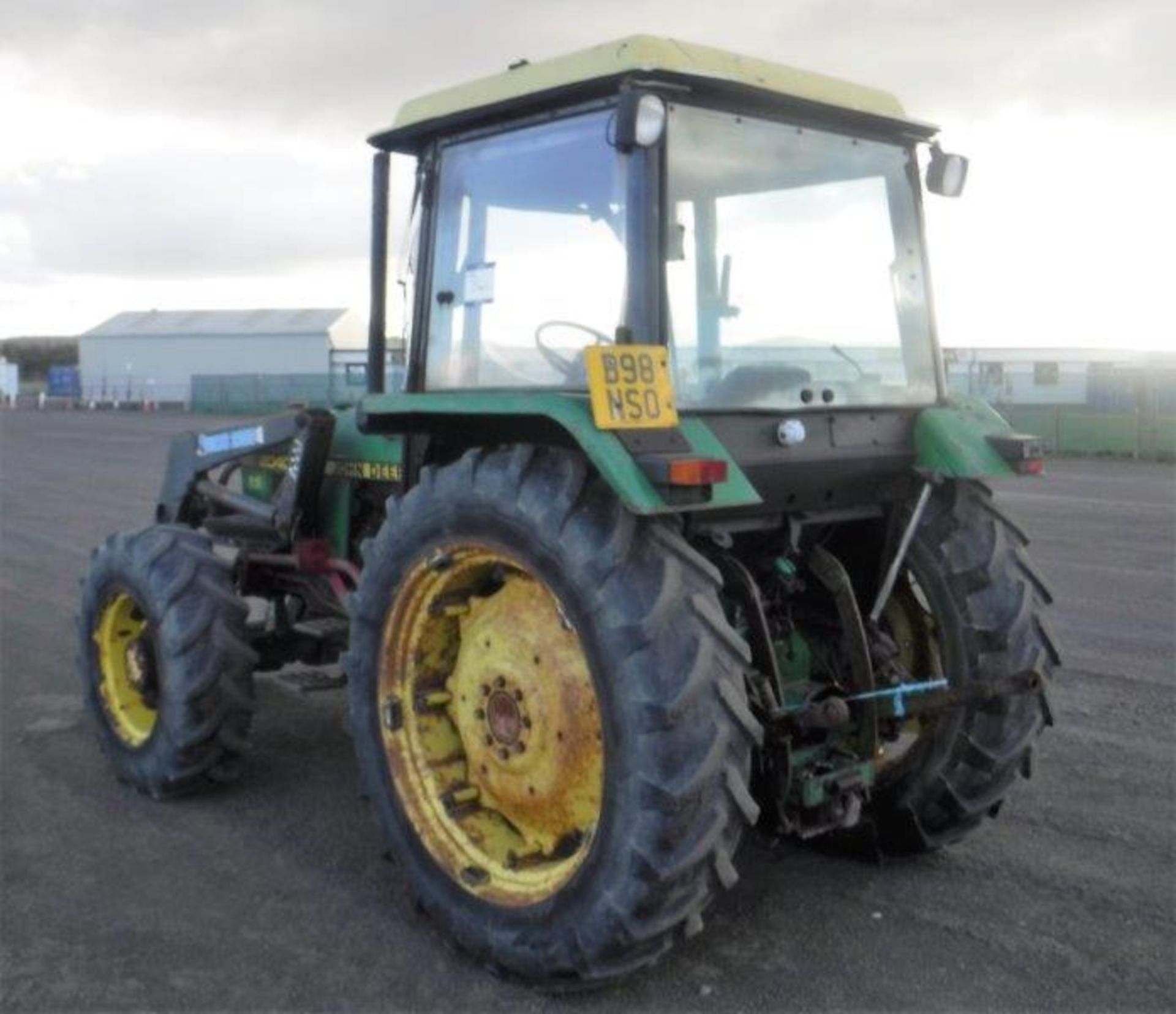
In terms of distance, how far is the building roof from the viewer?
56.2m

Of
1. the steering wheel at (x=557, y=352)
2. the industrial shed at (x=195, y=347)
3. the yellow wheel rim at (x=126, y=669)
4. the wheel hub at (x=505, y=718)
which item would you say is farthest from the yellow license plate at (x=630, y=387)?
the industrial shed at (x=195, y=347)

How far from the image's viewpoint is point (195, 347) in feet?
192

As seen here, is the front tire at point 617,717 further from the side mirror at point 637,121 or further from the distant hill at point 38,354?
the distant hill at point 38,354

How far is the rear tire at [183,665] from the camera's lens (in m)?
5.12

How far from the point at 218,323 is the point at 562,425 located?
192 feet

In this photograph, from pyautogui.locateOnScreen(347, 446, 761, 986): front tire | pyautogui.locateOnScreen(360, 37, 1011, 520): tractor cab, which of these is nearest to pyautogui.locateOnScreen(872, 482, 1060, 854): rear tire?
pyautogui.locateOnScreen(360, 37, 1011, 520): tractor cab

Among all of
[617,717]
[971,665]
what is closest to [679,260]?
[617,717]


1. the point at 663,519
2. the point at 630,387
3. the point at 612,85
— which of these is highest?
the point at 612,85

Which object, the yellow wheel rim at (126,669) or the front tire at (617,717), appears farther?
the yellow wheel rim at (126,669)

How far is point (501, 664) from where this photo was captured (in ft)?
13.2

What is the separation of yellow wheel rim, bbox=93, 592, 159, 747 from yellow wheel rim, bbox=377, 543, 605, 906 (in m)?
1.67

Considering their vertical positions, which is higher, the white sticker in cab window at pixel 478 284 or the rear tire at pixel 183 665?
the white sticker in cab window at pixel 478 284

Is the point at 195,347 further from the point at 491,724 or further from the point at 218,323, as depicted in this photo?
the point at 491,724

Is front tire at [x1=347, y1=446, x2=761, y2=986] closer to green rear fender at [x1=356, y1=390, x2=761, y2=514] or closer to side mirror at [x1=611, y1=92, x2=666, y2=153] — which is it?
green rear fender at [x1=356, y1=390, x2=761, y2=514]
